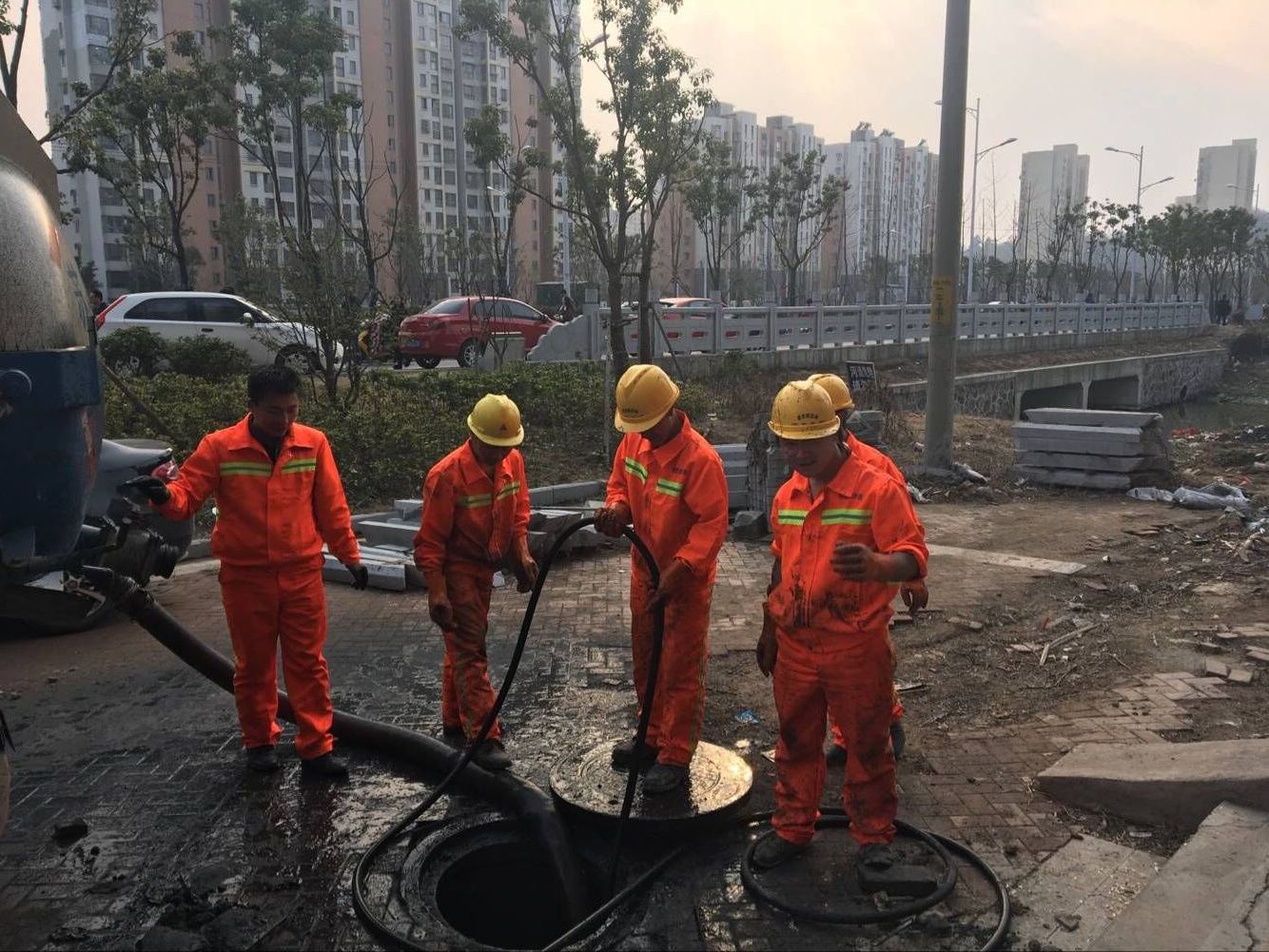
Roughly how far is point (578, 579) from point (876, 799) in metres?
4.55

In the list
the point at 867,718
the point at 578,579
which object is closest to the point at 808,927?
the point at 867,718

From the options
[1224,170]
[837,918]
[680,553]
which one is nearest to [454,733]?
[680,553]

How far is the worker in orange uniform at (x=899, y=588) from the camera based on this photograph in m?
3.55

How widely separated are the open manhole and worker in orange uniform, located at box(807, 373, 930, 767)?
1.26 meters

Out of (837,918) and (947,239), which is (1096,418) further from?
(837,918)

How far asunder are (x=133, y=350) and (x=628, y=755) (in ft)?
40.2

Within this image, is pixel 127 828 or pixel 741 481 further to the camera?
pixel 741 481

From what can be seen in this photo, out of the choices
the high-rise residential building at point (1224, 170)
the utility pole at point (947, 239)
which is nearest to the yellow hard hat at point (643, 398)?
the utility pole at point (947, 239)

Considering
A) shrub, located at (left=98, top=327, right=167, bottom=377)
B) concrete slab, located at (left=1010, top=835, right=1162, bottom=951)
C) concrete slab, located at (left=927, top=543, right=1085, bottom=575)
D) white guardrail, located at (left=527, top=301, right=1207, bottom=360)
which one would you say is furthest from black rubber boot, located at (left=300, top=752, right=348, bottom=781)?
shrub, located at (left=98, top=327, right=167, bottom=377)

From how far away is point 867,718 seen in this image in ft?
10.9

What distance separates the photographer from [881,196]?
238ft

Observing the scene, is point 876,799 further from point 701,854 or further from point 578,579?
point 578,579

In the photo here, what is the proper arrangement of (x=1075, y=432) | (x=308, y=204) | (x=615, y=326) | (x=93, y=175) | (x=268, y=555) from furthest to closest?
(x=93, y=175), (x=308, y=204), (x=615, y=326), (x=1075, y=432), (x=268, y=555)

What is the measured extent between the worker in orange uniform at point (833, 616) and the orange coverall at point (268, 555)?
2.07 m
